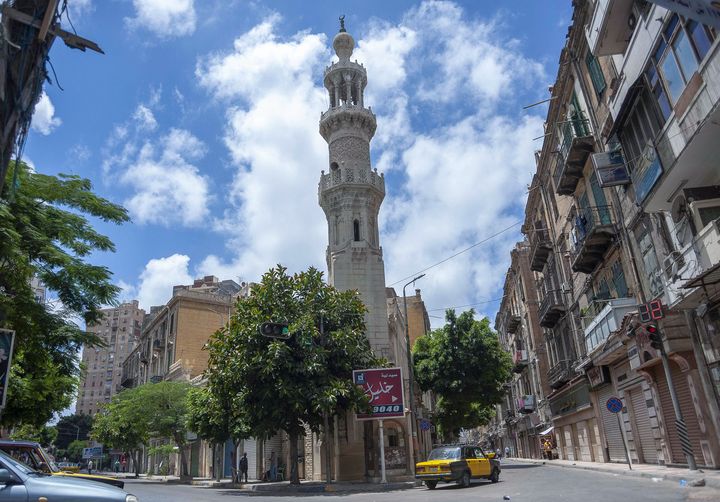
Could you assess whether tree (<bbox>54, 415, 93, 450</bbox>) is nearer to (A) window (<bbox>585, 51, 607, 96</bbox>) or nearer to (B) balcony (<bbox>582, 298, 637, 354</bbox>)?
(B) balcony (<bbox>582, 298, 637, 354</bbox>)

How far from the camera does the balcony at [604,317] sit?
19500 mm

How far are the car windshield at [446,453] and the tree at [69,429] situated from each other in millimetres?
100660

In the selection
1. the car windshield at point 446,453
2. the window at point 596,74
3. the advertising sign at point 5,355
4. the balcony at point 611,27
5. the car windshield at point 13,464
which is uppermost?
the window at point 596,74

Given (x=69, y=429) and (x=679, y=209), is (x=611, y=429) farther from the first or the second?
(x=69, y=429)

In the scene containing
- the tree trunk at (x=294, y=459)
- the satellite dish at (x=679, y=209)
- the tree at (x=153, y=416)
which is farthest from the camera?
the tree at (x=153, y=416)

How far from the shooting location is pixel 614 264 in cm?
2188

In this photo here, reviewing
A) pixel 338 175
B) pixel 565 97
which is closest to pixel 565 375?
pixel 565 97

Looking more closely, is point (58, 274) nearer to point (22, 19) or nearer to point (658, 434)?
point (22, 19)

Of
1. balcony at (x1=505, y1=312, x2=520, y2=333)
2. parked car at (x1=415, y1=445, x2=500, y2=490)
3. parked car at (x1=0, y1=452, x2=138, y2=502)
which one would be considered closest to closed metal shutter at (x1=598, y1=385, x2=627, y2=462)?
parked car at (x1=415, y1=445, x2=500, y2=490)

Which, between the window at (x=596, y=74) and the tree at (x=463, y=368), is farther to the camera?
the tree at (x=463, y=368)

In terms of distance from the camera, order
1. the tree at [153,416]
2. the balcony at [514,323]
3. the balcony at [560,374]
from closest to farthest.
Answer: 1. the balcony at [560,374]
2. the tree at [153,416]
3. the balcony at [514,323]

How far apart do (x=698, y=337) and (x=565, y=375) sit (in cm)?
1593

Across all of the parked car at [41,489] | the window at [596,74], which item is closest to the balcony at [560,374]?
the window at [596,74]

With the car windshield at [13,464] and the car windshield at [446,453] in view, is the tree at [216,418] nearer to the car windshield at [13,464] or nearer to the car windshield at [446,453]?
the car windshield at [446,453]
